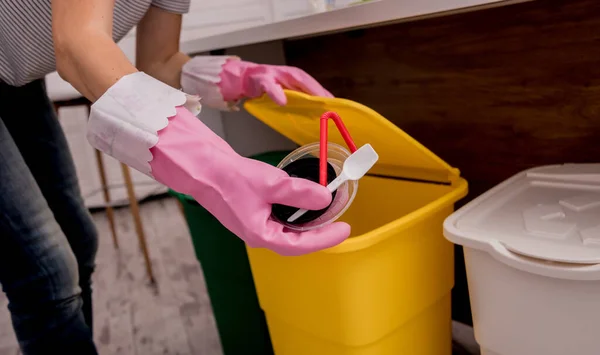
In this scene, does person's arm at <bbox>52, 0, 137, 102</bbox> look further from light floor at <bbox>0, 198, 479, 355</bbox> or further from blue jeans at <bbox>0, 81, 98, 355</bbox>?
light floor at <bbox>0, 198, 479, 355</bbox>

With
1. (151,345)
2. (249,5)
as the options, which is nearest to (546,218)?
(151,345)

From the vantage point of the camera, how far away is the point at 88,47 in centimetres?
60

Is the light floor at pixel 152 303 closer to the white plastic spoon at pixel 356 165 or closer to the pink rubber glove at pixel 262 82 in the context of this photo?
the pink rubber glove at pixel 262 82

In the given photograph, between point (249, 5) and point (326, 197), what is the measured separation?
260 cm

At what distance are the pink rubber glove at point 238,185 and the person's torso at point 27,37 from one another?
351 millimetres

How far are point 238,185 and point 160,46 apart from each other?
2.07 feet

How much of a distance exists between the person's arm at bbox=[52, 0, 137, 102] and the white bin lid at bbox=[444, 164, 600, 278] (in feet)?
1.70

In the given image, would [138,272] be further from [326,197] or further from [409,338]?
[326,197]

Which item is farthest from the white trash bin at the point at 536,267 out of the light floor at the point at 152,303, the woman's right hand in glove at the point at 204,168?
the light floor at the point at 152,303

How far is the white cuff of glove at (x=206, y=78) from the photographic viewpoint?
105cm

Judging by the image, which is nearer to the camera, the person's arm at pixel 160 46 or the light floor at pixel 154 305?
the person's arm at pixel 160 46

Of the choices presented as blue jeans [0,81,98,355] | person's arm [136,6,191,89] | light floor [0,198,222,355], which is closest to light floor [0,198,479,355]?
light floor [0,198,222,355]

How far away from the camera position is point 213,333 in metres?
1.51

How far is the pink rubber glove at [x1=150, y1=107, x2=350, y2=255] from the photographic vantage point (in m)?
0.58
